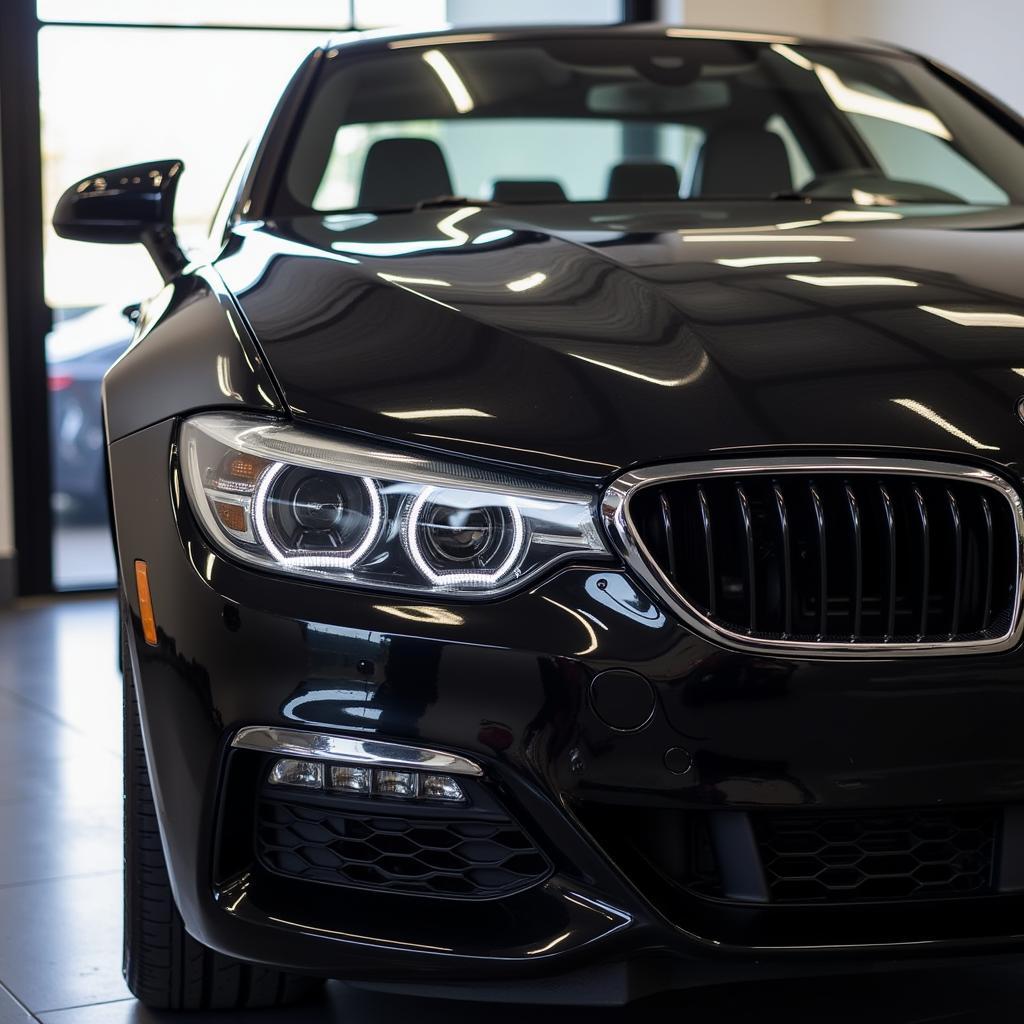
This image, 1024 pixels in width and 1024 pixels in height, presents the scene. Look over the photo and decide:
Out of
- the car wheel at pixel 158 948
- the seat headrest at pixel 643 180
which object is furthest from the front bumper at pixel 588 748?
the seat headrest at pixel 643 180

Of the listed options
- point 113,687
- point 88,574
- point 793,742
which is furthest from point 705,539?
point 88,574

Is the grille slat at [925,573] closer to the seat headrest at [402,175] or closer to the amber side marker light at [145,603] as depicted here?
the amber side marker light at [145,603]

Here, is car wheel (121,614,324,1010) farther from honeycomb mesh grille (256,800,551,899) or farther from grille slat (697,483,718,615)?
grille slat (697,483,718,615)

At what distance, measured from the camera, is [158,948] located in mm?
1599

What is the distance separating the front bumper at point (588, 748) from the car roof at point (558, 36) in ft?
4.72

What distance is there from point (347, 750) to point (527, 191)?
134 centimetres

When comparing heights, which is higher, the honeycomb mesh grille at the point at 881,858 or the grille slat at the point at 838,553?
the grille slat at the point at 838,553

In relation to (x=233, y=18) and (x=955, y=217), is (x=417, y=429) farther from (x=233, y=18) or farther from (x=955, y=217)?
(x=233, y=18)

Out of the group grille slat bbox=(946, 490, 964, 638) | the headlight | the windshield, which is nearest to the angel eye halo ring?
the headlight

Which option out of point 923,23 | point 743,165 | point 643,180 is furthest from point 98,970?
point 923,23

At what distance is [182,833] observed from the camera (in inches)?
51.4

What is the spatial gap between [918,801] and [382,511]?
0.50 m

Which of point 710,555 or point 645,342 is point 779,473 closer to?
point 710,555

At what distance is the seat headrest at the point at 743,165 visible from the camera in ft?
8.34
